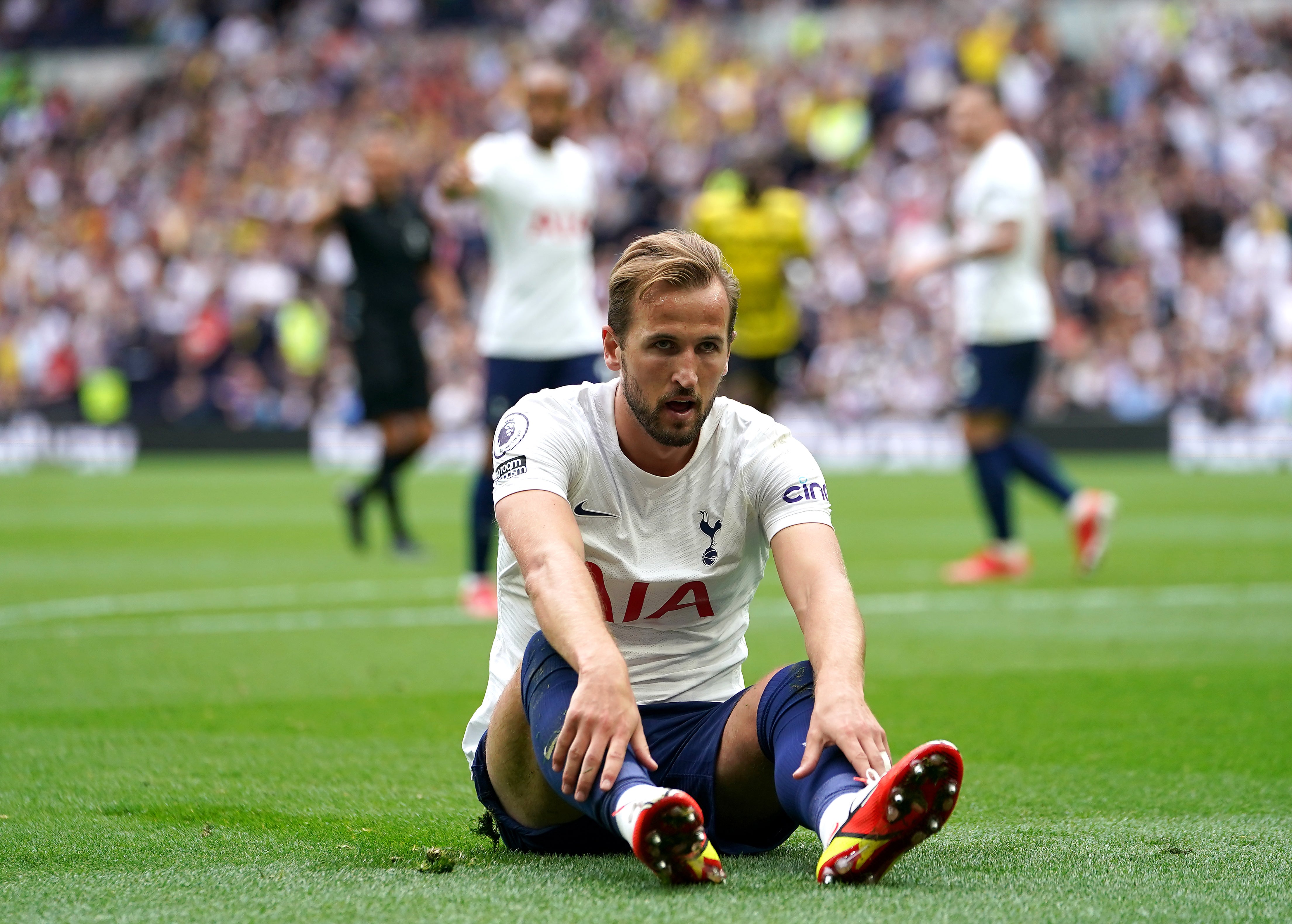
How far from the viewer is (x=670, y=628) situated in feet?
11.9

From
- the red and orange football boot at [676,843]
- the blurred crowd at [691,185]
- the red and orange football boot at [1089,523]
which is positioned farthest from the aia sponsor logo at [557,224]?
the blurred crowd at [691,185]

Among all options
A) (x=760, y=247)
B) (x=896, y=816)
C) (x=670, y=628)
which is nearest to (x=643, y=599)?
(x=670, y=628)

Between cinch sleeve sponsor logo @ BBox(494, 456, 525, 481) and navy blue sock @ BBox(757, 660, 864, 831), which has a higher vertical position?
cinch sleeve sponsor logo @ BBox(494, 456, 525, 481)

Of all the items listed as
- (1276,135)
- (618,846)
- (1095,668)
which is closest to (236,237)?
(1276,135)

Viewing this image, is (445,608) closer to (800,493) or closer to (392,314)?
(392,314)

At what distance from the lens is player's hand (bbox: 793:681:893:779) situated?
10.2 ft

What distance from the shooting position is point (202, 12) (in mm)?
34875

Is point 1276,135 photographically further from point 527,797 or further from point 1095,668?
point 527,797

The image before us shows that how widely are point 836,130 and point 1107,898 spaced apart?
2372 centimetres

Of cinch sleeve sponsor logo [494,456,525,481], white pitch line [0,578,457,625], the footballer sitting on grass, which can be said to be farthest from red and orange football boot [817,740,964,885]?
white pitch line [0,578,457,625]

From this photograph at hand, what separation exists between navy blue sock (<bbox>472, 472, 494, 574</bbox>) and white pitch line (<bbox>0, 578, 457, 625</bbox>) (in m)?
0.60

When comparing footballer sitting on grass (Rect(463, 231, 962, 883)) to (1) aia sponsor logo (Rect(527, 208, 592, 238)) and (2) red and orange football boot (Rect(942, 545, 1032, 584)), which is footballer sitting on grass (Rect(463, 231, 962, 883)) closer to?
(1) aia sponsor logo (Rect(527, 208, 592, 238))

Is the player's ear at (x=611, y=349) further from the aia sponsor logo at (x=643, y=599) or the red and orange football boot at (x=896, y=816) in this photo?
the red and orange football boot at (x=896, y=816)

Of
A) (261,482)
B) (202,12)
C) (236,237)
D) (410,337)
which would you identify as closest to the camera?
(410,337)
